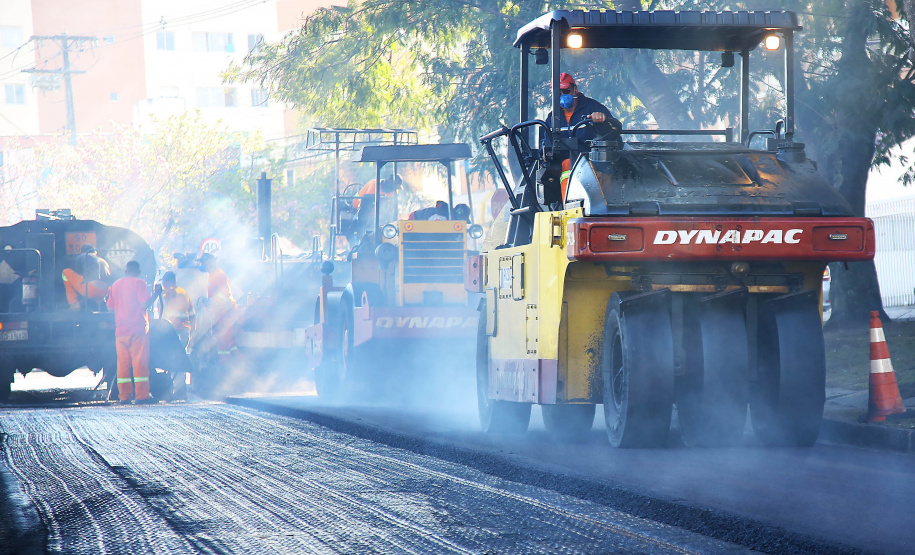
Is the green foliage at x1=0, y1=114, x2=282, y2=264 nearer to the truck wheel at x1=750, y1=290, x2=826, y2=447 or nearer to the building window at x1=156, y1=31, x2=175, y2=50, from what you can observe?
the building window at x1=156, y1=31, x2=175, y2=50

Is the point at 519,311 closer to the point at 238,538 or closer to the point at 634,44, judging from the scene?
the point at 634,44

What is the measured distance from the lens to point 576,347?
281 inches

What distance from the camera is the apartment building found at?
3253 inches

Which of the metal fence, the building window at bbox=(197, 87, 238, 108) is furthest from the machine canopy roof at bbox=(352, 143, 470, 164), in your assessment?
the building window at bbox=(197, 87, 238, 108)

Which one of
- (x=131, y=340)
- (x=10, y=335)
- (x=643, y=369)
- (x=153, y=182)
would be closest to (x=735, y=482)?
(x=643, y=369)

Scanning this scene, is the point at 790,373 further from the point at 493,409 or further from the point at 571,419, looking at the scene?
the point at 493,409

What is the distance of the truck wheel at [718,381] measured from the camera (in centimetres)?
665

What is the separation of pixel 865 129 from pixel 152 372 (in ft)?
30.7

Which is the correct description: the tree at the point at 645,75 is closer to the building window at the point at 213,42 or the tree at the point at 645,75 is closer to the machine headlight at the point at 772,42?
the machine headlight at the point at 772,42

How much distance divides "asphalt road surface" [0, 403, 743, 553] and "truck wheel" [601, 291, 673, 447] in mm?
944

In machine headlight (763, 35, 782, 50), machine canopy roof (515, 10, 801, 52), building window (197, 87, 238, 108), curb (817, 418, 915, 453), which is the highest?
building window (197, 87, 238, 108)

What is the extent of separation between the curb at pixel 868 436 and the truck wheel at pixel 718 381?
1.27m

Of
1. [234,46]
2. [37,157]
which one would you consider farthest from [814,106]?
[234,46]

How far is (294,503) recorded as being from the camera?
556 cm
